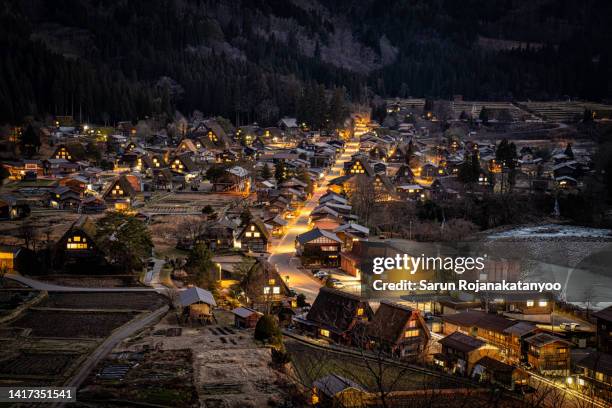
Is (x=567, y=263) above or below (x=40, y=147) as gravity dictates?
below

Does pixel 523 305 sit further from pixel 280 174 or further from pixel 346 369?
pixel 280 174

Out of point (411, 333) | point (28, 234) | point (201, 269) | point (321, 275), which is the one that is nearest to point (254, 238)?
point (321, 275)

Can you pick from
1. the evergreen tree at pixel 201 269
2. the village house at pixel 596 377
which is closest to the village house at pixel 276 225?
the evergreen tree at pixel 201 269

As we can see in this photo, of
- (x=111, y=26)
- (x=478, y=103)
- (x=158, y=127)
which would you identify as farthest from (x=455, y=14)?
(x=158, y=127)

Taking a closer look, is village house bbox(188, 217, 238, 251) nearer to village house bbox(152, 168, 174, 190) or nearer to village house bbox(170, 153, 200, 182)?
village house bbox(152, 168, 174, 190)

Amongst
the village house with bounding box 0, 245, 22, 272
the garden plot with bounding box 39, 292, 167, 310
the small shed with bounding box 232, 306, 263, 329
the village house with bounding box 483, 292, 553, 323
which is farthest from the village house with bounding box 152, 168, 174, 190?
the village house with bounding box 483, 292, 553, 323

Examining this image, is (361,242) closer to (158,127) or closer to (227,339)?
(227,339)
